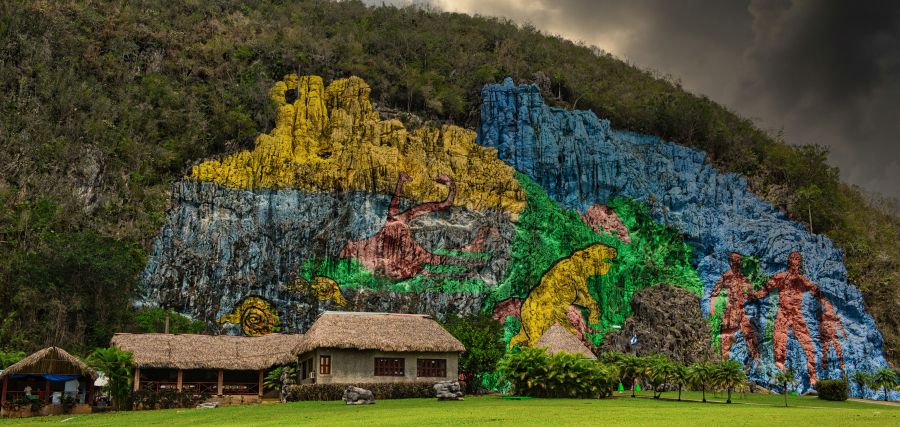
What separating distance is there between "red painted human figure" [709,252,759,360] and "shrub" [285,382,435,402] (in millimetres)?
23836

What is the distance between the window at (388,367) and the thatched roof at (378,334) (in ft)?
2.37

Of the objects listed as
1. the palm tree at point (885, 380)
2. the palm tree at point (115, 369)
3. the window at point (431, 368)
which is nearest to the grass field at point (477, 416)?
the palm tree at point (115, 369)

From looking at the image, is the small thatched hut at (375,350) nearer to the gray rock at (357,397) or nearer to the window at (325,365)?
the window at (325,365)

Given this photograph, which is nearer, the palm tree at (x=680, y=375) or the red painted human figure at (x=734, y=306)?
the palm tree at (x=680, y=375)

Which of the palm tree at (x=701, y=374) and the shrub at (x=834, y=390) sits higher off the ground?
the palm tree at (x=701, y=374)

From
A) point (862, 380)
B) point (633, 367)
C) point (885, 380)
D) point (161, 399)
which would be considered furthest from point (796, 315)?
point (161, 399)

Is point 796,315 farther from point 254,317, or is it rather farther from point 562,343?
point 254,317

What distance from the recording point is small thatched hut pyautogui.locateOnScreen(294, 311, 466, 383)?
111 feet

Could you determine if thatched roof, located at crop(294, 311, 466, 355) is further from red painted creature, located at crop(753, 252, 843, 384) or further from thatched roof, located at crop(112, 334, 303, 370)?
red painted creature, located at crop(753, 252, 843, 384)

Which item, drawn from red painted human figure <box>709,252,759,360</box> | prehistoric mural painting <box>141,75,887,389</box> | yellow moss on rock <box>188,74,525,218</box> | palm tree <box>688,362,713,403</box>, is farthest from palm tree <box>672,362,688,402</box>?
yellow moss on rock <box>188,74,525,218</box>

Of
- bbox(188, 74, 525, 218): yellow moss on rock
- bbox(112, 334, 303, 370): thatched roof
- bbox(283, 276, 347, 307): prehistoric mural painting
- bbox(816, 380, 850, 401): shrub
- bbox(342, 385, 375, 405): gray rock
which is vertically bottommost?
bbox(816, 380, 850, 401): shrub

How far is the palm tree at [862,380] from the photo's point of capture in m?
46.0

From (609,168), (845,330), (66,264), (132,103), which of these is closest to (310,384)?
(66,264)

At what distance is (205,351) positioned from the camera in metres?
35.9
